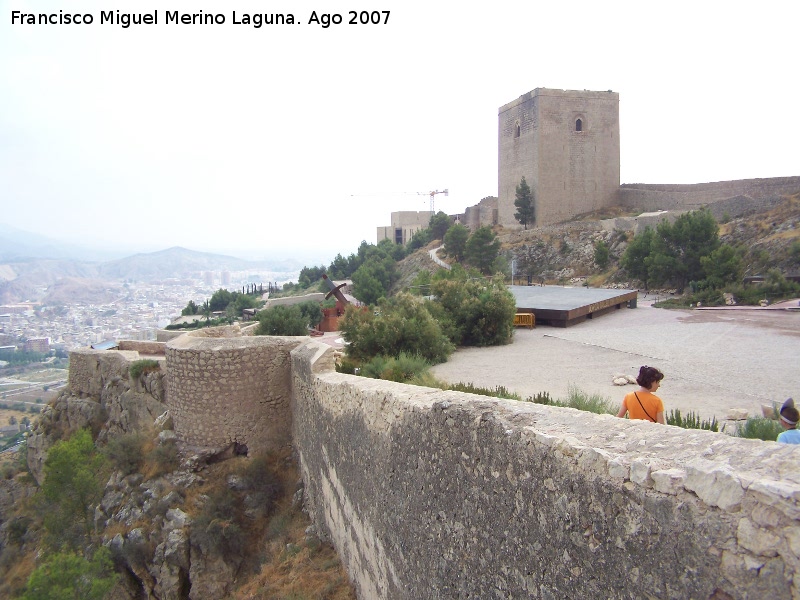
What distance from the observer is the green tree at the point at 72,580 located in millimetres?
7711

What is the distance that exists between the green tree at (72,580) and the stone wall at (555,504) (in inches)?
181

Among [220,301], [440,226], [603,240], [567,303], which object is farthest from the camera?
[440,226]

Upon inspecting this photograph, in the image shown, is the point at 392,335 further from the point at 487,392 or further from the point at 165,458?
the point at 165,458

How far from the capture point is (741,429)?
5.36 m

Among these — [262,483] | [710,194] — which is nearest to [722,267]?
[710,194]

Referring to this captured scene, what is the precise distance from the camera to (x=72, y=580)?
784 cm

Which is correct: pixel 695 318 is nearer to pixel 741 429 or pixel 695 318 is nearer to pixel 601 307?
pixel 601 307

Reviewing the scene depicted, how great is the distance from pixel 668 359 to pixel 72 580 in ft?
35.3

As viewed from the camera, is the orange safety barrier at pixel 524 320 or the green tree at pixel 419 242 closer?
the orange safety barrier at pixel 524 320

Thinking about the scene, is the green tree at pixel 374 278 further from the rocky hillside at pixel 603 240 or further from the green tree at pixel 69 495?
the green tree at pixel 69 495

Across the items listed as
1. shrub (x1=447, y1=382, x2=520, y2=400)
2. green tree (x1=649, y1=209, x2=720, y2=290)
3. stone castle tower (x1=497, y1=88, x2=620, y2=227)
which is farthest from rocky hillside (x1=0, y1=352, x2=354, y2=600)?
stone castle tower (x1=497, y1=88, x2=620, y2=227)

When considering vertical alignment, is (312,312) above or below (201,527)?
above

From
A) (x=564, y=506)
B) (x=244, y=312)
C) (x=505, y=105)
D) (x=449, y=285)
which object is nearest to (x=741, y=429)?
(x=564, y=506)

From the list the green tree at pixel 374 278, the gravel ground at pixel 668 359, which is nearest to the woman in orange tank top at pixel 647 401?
the gravel ground at pixel 668 359
